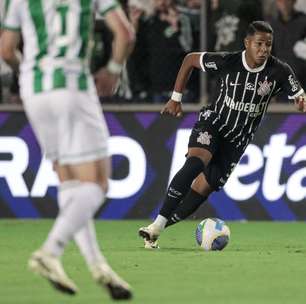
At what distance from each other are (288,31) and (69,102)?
717 cm

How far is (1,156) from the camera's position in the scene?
1343 centimetres

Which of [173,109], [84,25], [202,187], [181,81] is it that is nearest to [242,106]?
[181,81]

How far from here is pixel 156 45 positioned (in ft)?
44.5

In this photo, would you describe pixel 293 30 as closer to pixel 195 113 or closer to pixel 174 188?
pixel 195 113

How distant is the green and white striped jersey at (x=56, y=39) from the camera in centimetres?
685

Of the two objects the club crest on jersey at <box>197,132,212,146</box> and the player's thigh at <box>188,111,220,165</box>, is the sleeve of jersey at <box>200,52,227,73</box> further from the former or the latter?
the club crest on jersey at <box>197,132,212,146</box>

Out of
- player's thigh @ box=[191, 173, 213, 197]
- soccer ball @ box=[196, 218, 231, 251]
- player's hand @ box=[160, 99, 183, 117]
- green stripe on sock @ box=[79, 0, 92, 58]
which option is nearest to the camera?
green stripe on sock @ box=[79, 0, 92, 58]

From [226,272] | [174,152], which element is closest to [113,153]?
[174,152]

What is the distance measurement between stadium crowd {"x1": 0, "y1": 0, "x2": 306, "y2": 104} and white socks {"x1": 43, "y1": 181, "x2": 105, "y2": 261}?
270 inches

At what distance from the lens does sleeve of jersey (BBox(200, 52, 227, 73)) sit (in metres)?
10.5

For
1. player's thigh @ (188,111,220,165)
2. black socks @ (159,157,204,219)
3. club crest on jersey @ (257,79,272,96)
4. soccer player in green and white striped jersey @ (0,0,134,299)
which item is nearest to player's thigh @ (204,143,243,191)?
player's thigh @ (188,111,220,165)

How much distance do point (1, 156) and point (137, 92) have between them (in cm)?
160

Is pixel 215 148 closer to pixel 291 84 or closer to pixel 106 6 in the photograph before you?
pixel 291 84

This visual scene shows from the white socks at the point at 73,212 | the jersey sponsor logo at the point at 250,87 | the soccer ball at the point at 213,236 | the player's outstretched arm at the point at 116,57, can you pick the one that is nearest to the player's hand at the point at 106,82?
the player's outstretched arm at the point at 116,57
